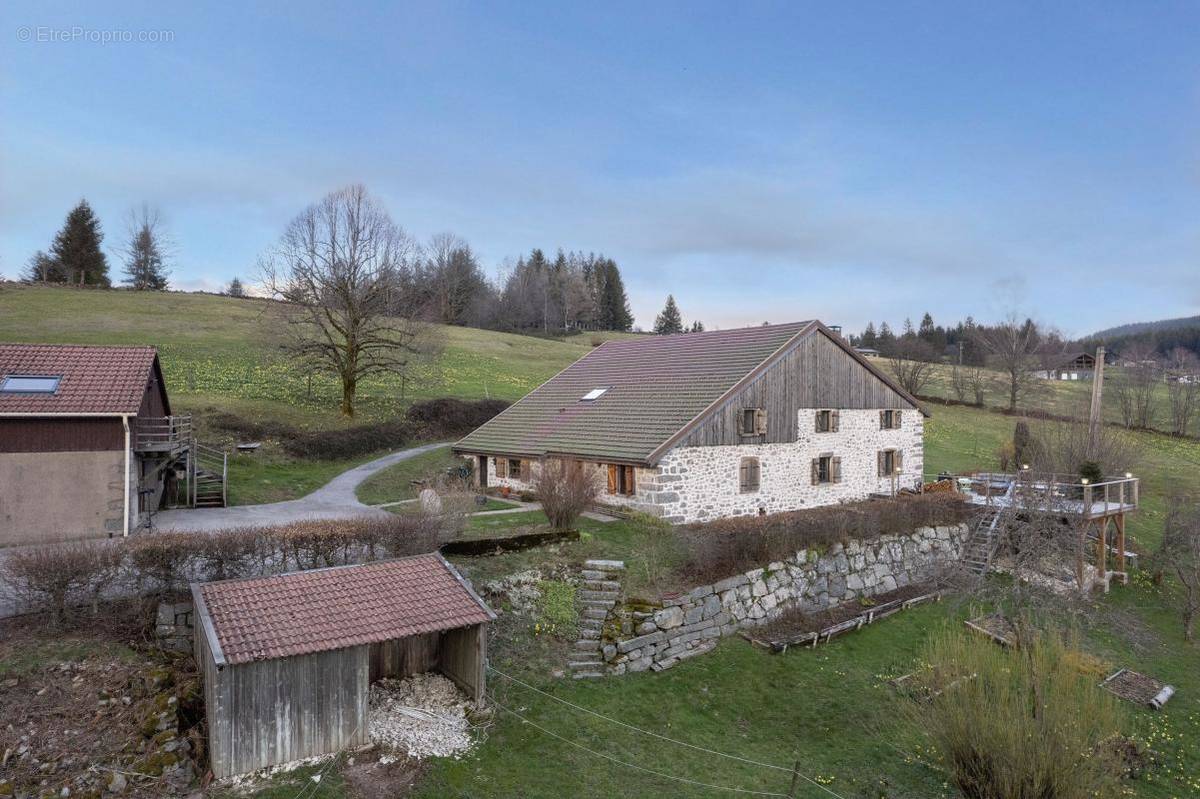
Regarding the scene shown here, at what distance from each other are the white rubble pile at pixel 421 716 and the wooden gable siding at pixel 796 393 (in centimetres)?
1123

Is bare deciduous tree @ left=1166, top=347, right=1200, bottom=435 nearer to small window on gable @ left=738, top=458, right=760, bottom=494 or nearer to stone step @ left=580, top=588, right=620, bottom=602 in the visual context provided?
small window on gable @ left=738, top=458, right=760, bottom=494

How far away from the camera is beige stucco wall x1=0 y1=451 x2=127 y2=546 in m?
18.0

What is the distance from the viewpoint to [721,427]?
23.2 meters

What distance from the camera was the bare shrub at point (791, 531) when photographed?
59.9 feet

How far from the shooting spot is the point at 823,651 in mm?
17812

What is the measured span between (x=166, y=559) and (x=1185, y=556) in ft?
100

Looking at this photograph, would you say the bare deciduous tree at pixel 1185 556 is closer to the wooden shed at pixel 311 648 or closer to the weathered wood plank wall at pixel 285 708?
the wooden shed at pixel 311 648

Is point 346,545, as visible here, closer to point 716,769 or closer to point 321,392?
point 716,769

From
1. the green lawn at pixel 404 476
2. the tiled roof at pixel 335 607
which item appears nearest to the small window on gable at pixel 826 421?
the green lawn at pixel 404 476

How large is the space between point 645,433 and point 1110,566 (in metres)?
18.2

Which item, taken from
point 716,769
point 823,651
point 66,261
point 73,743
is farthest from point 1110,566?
point 66,261

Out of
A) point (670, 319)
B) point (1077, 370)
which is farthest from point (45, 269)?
point (1077, 370)

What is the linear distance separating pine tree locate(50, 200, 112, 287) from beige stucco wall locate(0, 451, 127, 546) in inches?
2602

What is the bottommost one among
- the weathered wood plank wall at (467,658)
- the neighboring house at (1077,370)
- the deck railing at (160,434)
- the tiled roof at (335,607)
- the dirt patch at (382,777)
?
the dirt patch at (382,777)
